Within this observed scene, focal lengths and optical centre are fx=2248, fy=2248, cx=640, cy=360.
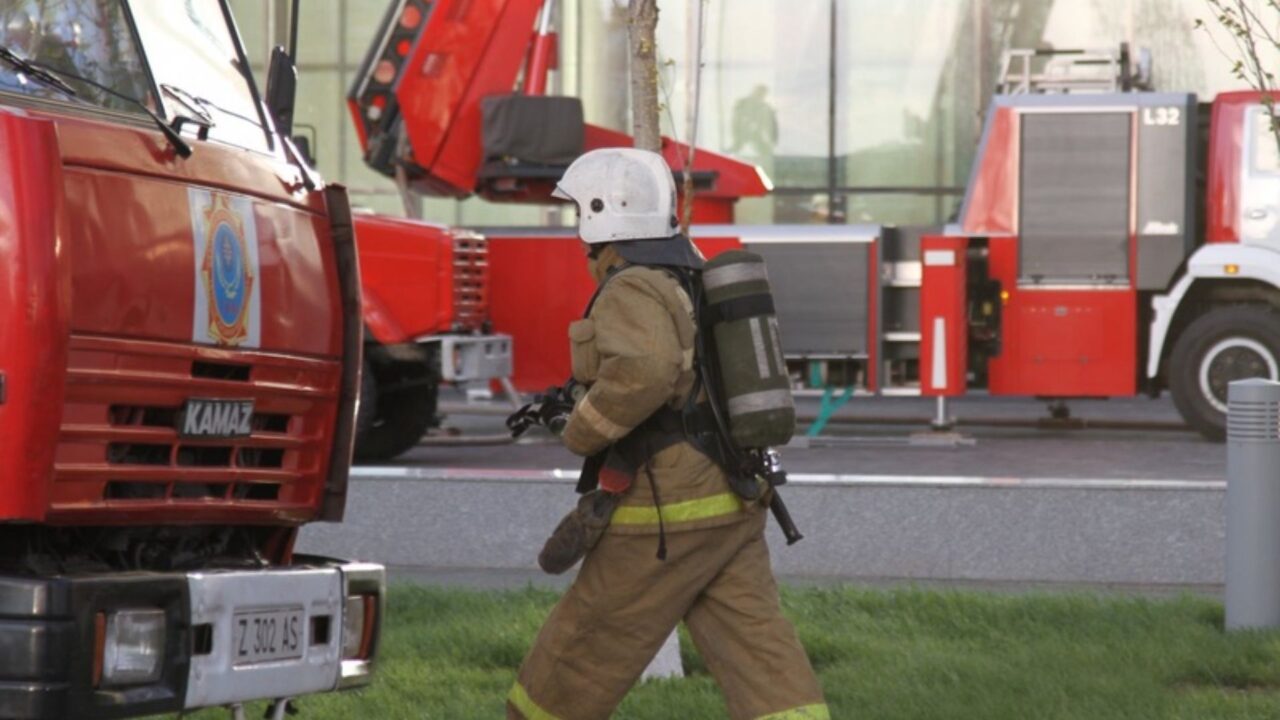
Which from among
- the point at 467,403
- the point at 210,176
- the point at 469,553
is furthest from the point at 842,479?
the point at 467,403

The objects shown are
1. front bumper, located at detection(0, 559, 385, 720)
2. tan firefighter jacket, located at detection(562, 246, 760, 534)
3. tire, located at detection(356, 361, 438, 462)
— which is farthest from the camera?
tire, located at detection(356, 361, 438, 462)

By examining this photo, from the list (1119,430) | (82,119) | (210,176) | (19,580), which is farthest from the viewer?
(1119,430)

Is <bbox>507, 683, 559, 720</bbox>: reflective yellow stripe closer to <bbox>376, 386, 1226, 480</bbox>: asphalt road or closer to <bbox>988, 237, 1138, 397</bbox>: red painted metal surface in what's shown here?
<bbox>376, 386, 1226, 480</bbox>: asphalt road

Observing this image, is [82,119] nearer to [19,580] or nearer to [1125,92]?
[19,580]

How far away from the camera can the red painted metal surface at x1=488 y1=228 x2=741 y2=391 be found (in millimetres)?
15789

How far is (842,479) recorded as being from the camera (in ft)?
32.7

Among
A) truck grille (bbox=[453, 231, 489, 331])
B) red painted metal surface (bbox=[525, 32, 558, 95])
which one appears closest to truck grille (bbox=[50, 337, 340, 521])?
truck grille (bbox=[453, 231, 489, 331])

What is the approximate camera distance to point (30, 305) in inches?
182

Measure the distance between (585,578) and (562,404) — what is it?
447 millimetres

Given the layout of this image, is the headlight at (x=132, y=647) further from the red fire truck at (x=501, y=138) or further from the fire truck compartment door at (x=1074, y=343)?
the fire truck compartment door at (x=1074, y=343)

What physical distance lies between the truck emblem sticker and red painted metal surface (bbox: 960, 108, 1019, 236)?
10960 mm

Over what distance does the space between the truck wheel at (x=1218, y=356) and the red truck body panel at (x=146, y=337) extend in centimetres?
1058

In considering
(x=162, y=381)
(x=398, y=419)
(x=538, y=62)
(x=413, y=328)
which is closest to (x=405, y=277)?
(x=413, y=328)

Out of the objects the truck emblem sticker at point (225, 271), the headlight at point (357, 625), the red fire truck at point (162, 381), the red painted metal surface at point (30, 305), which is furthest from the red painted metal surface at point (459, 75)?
the red painted metal surface at point (30, 305)
